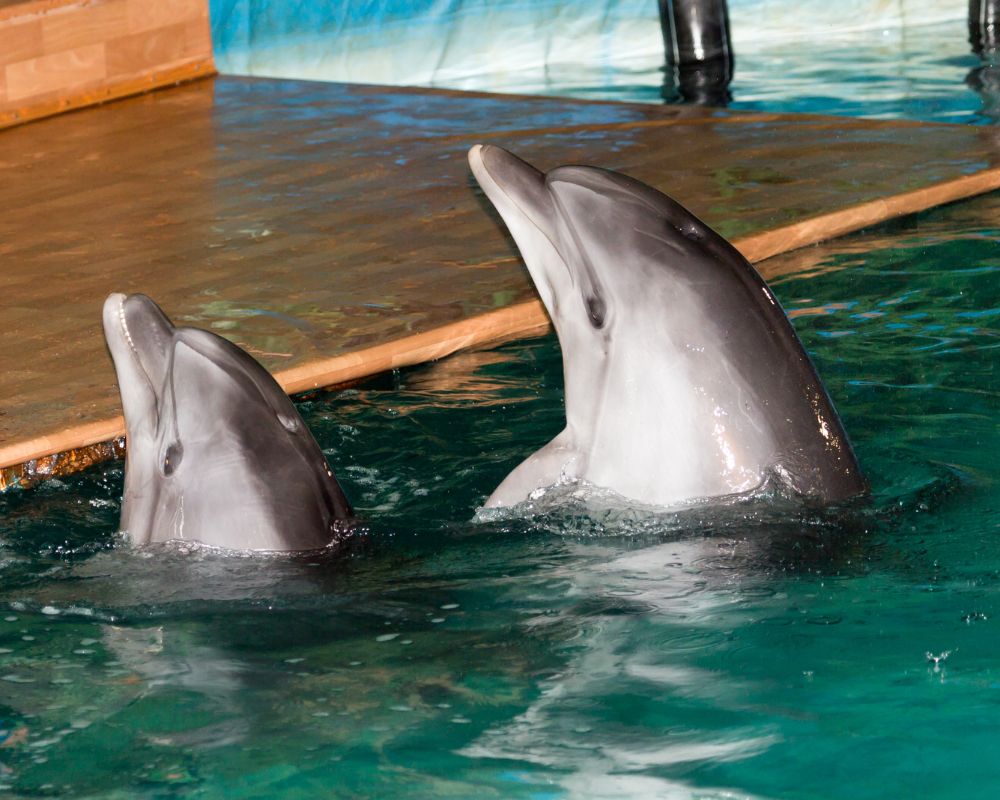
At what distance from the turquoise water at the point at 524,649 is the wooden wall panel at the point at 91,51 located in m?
6.42

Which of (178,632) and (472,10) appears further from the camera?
(472,10)

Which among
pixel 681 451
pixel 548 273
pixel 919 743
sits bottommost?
pixel 919 743

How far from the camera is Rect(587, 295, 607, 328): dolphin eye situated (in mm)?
4395

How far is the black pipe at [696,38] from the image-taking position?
1331 centimetres

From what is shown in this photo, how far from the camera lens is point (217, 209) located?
8477 millimetres

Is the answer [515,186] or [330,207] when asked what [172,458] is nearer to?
[515,186]

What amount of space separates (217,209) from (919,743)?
5.95 m

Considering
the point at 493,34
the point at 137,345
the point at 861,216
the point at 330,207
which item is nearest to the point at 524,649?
the point at 137,345

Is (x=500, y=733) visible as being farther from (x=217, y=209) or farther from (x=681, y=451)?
(x=217, y=209)

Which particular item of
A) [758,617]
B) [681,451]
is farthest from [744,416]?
[758,617]

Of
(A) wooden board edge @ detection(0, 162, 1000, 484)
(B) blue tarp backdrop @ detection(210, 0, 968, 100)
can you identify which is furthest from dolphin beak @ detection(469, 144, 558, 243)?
(B) blue tarp backdrop @ detection(210, 0, 968, 100)

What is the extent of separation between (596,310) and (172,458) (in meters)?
1.18

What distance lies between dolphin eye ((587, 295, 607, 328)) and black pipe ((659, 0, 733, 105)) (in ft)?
29.5

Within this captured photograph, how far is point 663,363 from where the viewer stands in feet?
14.1
